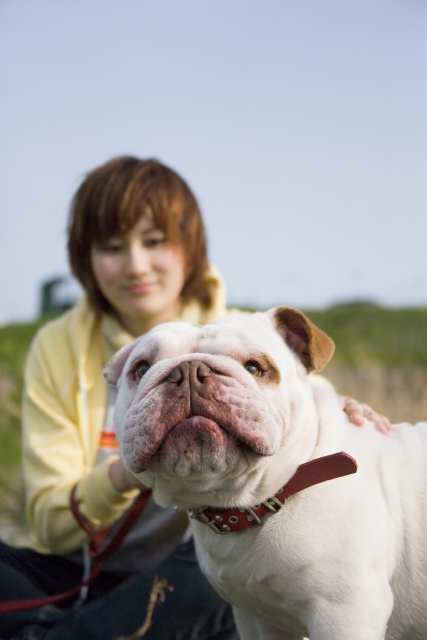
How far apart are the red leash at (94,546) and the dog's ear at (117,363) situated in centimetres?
62

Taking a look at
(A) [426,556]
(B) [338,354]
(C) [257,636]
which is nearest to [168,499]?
(C) [257,636]

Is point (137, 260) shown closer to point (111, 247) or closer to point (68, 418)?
point (111, 247)

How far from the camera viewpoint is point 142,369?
1954mm

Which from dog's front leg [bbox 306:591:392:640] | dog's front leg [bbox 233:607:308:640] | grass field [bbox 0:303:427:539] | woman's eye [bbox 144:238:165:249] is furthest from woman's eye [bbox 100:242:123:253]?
grass field [bbox 0:303:427:539]

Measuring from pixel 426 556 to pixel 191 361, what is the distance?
2.94ft

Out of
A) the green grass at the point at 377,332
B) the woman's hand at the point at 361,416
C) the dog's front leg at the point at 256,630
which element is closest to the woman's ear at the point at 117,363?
the woman's hand at the point at 361,416

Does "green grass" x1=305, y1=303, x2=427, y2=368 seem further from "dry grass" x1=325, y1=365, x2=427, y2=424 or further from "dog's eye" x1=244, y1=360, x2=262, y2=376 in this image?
"dog's eye" x1=244, y1=360, x2=262, y2=376

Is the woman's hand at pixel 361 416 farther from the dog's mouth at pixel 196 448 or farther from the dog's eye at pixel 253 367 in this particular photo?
the dog's mouth at pixel 196 448

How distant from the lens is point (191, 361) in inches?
67.7

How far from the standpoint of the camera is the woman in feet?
8.38

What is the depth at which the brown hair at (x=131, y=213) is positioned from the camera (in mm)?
3289

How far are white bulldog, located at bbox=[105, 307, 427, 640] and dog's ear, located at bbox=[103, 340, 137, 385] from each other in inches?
7.6

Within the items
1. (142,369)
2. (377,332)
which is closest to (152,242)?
(142,369)

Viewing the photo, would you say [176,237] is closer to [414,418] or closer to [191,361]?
[191,361]
